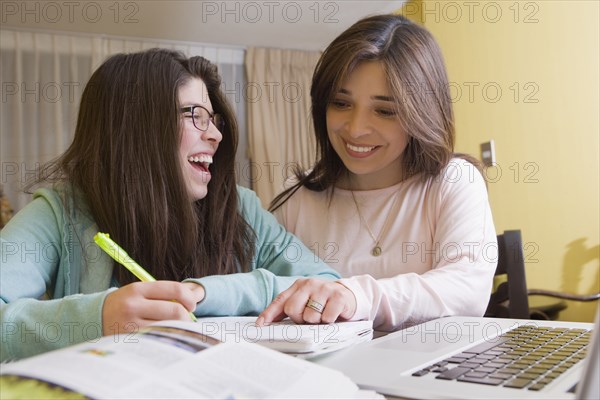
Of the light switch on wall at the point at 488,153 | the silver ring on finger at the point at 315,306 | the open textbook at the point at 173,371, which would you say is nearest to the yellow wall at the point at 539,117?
the light switch on wall at the point at 488,153

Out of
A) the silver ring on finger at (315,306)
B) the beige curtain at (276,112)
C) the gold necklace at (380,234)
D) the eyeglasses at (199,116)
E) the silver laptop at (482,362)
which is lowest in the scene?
the silver laptop at (482,362)

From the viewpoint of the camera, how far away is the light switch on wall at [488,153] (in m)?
3.20

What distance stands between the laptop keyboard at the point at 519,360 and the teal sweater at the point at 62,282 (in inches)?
14.8

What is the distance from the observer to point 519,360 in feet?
2.07

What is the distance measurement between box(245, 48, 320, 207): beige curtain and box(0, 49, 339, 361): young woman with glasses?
3692mm

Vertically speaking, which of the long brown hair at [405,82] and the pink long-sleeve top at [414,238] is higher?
the long brown hair at [405,82]

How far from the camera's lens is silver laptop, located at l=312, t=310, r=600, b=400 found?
0.51m

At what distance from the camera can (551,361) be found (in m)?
0.62

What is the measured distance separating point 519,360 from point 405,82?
0.77 m

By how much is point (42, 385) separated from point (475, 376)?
14.7 inches

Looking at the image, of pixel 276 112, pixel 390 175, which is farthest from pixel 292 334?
pixel 276 112

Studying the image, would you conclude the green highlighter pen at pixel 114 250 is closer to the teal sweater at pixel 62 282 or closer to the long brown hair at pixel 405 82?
the teal sweater at pixel 62 282

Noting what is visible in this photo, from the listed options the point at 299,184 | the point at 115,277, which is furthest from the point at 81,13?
the point at 115,277

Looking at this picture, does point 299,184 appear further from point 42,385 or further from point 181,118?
point 42,385
